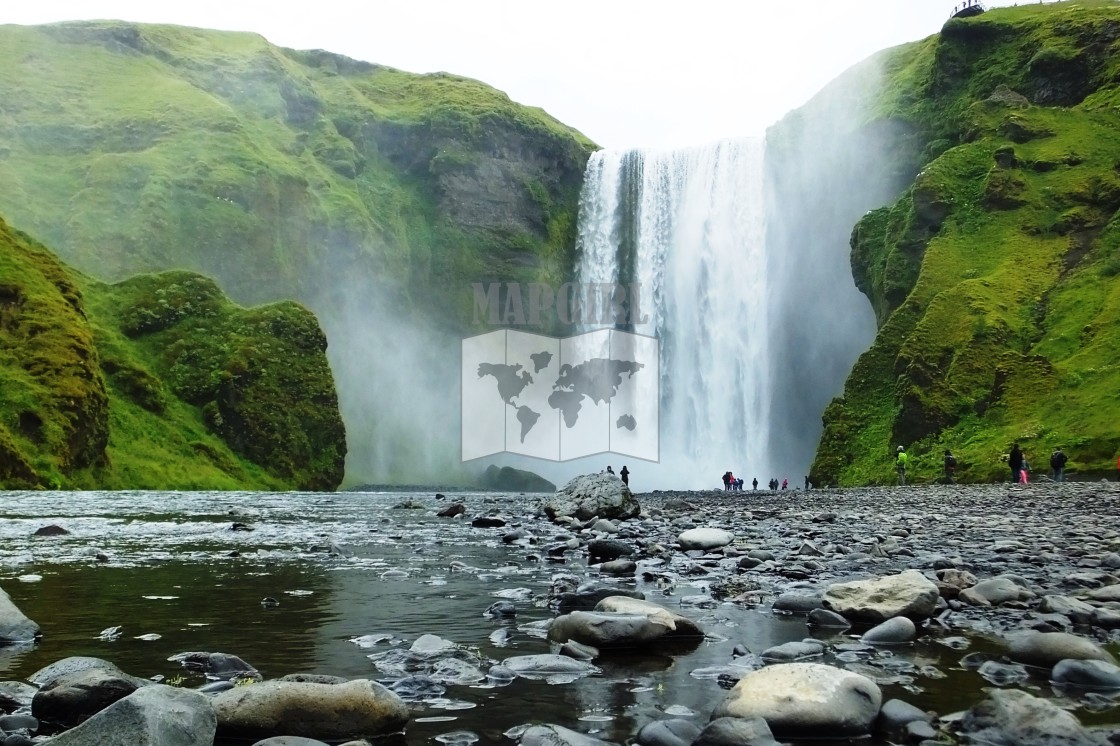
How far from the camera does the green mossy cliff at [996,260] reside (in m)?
41.8

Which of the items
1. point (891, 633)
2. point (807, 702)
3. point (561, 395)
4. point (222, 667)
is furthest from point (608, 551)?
point (561, 395)

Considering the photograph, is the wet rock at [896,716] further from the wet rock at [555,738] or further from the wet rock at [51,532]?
the wet rock at [51,532]

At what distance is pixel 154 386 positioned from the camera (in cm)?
6462

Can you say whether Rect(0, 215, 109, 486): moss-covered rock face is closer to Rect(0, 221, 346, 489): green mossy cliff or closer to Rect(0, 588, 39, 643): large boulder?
Rect(0, 221, 346, 489): green mossy cliff

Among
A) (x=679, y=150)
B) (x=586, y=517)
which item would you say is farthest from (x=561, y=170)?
(x=586, y=517)

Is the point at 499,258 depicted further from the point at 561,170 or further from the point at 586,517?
the point at 586,517

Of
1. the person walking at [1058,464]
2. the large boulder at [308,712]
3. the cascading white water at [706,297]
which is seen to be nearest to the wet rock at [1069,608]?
the large boulder at [308,712]

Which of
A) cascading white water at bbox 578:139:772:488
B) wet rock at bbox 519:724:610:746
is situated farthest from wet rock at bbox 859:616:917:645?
cascading white water at bbox 578:139:772:488

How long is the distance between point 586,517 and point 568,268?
3311 inches

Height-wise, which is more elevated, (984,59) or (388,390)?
(984,59)

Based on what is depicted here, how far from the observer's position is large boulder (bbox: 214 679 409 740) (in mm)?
3613

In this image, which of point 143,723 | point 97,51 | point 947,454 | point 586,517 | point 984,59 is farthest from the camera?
point 97,51

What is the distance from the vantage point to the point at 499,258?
101312 mm

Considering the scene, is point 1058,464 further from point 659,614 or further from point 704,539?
point 659,614
